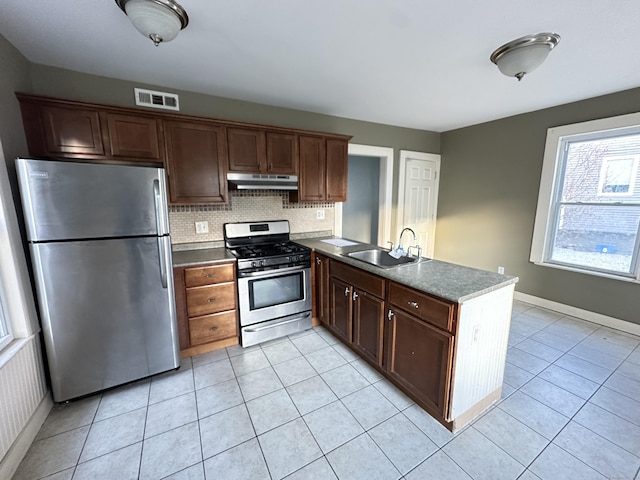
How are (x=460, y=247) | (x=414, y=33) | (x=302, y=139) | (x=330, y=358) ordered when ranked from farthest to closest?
1. (x=460, y=247)
2. (x=302, y=139)
3. (x=330, y=358)
4. (x=414, y=33)

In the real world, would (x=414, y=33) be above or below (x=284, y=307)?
above

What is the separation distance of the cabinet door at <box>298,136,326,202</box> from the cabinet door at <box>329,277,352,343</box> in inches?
42.0

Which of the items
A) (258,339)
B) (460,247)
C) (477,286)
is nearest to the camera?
(477,286)

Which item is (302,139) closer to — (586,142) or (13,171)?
Result: (13,171)

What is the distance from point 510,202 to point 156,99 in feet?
14.5

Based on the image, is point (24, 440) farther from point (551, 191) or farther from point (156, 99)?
point (551, 191)

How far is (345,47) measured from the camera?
6.16 ft

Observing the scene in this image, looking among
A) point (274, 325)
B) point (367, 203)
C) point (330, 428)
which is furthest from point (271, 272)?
point (367, 203)

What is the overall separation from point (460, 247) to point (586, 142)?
1970 mm

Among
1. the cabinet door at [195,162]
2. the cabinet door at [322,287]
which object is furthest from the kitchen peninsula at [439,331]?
the cabinet door at [195,162]

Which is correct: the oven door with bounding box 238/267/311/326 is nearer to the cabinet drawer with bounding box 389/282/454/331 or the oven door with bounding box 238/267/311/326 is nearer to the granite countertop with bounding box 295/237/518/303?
the granite countertop with bounding box 295/237/518/303

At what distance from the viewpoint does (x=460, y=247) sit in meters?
4.36

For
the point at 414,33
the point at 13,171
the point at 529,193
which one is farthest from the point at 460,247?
the point at 13,171

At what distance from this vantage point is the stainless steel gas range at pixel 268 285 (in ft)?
8.18
